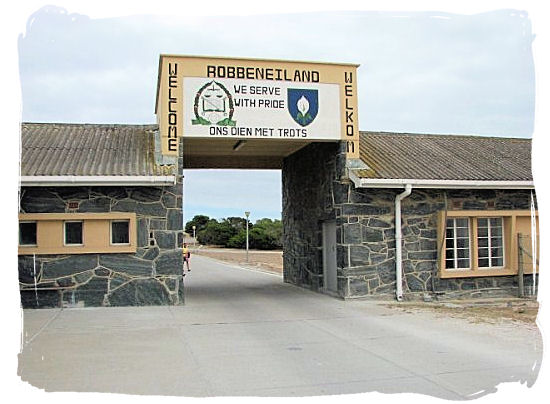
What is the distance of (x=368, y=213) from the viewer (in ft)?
44.8

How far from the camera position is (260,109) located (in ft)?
43.4

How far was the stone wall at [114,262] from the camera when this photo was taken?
39.9ft

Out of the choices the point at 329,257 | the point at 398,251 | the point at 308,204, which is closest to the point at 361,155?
the point at 398,251

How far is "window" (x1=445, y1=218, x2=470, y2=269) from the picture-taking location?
14.3 m

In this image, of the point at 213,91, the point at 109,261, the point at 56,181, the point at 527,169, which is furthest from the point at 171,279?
the point at 527,169

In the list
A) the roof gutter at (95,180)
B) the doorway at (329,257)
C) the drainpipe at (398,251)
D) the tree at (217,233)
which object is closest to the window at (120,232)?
the roof gutter at (95,180)

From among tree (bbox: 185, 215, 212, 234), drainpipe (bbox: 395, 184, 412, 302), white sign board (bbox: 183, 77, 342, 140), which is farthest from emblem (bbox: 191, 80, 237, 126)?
tree (bbox: 185, 215, 212, 234)

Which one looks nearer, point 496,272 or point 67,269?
point 67,269

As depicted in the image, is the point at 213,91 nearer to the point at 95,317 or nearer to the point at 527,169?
the point at 95,317

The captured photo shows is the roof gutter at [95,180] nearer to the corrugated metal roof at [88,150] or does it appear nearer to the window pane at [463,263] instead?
the corrugated metal roof at [88,150]

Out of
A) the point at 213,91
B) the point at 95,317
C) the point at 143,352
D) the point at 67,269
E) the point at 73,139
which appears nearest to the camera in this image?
the point at 143,352

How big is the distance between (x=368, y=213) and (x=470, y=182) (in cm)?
244

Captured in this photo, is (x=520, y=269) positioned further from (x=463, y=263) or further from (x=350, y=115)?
(x=350, y=115)

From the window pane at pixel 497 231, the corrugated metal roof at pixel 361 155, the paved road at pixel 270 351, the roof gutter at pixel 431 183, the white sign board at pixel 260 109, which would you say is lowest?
the paved road at pixel 270 351
